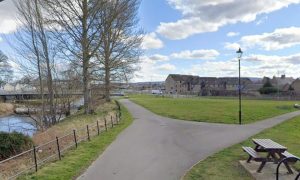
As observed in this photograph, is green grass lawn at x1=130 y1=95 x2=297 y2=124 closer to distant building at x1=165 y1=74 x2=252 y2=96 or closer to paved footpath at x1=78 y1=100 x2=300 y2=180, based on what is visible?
paved footpath at x1=78 y1=100 x2=300 y2=180

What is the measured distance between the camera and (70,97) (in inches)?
1247

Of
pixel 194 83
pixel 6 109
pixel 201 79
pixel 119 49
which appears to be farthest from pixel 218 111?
pixel 201 79

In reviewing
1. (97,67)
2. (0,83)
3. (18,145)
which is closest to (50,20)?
(97,67)

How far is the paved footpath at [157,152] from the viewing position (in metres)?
10.4

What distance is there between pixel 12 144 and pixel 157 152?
18.2ft

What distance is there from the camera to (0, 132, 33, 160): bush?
1398 cm

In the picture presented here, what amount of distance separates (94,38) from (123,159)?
1632 cm

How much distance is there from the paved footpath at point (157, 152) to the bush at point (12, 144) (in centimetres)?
338

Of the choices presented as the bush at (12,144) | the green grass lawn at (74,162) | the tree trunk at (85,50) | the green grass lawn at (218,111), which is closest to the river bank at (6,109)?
the green grass lawn at (218,111)

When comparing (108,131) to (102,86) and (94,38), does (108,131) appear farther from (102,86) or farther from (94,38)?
(102,86)

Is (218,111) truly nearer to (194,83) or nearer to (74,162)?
(74,162)

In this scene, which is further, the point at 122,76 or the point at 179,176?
the point at 122,76

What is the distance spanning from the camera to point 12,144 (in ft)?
46.6

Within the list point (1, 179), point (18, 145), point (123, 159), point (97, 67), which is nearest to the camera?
point (1, 179)
